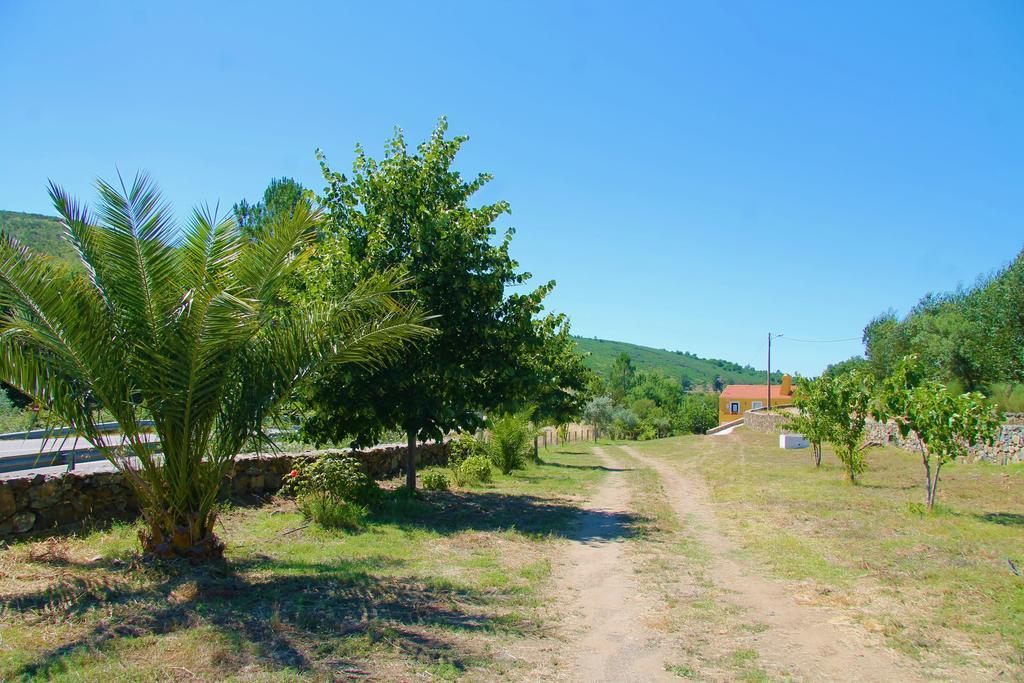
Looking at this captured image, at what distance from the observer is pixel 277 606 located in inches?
232

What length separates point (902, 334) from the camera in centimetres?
4434

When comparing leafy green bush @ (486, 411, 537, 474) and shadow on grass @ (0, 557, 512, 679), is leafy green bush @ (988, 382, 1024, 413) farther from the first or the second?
shadow on grass @ (0, 557, 512, 679)

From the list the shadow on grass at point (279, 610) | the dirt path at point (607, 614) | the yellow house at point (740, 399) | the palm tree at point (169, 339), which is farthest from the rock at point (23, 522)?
the yellow house at point (740, 399)

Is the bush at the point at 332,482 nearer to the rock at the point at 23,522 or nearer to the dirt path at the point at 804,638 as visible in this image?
the rock at the point at 23,522

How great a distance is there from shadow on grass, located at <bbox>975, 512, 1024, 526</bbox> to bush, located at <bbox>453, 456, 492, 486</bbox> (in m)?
10.0

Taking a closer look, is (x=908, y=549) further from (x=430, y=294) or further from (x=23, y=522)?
(x=23, y=522)

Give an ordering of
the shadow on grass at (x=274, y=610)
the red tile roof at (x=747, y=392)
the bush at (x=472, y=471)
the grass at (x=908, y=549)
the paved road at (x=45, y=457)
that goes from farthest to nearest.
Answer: the red tile roof at (x=747, y=392) → the bush at (x=472, y=471) → the paved road at (x=45, y=457) → the grass at (x=908, y=549) → the shadow on grass at (x=274, y=610)

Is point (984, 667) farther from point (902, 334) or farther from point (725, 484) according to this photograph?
point (902, 334)

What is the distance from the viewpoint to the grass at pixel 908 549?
588cm

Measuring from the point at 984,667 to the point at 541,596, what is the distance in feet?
12.1

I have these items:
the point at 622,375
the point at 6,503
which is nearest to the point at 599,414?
the point at 622,375

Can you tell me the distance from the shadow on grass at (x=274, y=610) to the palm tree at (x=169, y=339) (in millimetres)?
782

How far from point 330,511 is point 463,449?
9936 millimetres

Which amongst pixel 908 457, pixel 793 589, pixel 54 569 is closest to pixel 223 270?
pixel 54 569
